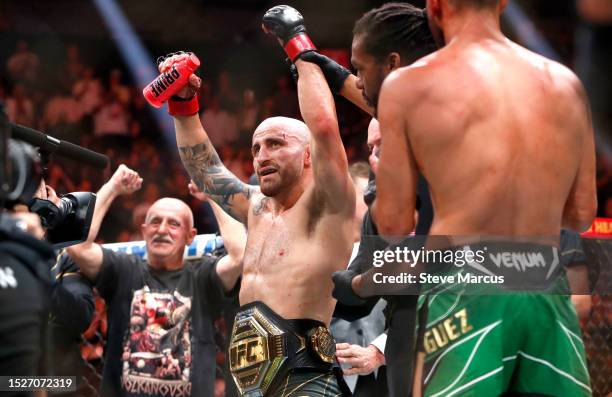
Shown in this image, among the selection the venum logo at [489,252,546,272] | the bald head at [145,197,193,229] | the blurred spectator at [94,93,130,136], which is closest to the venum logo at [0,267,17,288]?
the venum logo at [489,252,546,272]

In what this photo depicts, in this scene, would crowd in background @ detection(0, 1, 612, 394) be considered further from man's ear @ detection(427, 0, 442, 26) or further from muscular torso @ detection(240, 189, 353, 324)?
man's ear @ detection(427, 0, 442, 26)

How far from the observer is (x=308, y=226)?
2.37m

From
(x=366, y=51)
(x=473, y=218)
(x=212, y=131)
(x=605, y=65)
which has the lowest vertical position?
(x=473, y=218)

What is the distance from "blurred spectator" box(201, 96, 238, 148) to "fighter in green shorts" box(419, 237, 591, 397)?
3.63 metres

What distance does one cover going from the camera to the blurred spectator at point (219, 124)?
16.6 ft

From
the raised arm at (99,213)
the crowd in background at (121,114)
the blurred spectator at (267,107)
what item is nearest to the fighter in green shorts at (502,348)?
the raised arm at (99,213)

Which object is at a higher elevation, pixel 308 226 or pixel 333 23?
pixel 333 23

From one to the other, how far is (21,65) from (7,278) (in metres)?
4.11

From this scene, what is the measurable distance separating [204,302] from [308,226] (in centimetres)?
107

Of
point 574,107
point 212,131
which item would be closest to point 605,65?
point 574,107

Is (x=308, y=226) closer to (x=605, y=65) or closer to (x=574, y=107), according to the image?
(x=574, y=107)

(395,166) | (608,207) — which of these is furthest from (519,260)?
(608,207)

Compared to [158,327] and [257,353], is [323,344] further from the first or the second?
[158,327]

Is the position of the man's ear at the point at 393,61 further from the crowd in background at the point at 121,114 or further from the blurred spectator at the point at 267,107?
the blurred spectator at the point at 267,107
